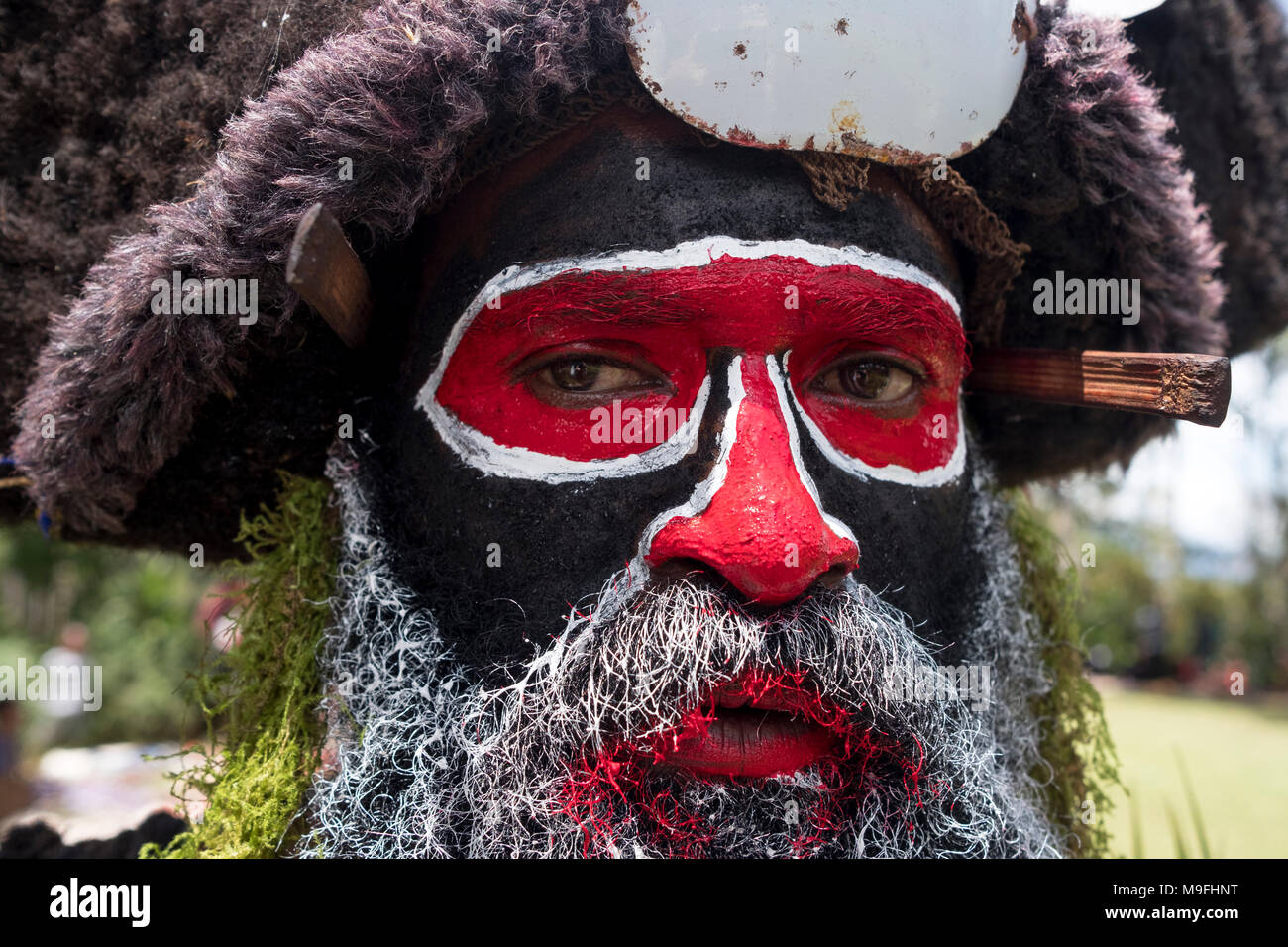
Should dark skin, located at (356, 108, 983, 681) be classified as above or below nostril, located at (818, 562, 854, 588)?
above

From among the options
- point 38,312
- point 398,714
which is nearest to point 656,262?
point 398,714

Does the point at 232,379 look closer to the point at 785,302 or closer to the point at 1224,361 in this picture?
the point at 785,302

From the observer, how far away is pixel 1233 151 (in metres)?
3.01

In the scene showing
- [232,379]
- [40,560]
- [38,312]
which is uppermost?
[38,312]

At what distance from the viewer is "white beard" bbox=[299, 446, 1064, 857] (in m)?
1.92

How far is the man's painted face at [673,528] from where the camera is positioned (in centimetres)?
194

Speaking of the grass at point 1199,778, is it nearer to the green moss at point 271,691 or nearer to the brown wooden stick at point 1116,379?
the brown wooden stick at point 1116,379

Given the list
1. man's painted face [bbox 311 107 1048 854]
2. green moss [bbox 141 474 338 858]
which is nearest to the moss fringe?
green moss [bbox 141 474 338 858]

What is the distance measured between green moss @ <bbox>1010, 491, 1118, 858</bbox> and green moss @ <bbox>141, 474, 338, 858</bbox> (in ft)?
6.41

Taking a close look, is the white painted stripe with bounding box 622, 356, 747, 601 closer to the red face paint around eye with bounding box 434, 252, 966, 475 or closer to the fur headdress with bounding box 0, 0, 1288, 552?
the red face paint around eye with bounding box 434, 252, 966, 475

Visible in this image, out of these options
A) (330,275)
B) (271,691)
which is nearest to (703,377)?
(330,275)

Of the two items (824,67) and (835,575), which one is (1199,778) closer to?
(835,575)

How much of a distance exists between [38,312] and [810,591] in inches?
76.3

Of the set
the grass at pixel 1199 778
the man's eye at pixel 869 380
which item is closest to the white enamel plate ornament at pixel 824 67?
the man's eye at pixel 869 380
